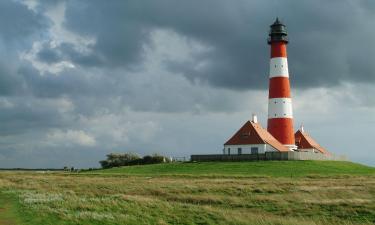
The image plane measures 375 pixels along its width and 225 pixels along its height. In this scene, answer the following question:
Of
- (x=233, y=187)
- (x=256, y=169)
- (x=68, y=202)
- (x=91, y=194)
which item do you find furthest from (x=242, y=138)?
(x=68, y=202)

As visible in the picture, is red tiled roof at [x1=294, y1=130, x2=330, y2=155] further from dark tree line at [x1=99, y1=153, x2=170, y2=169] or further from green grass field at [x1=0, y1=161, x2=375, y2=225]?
green grass field at [x1=0, y1=161, x2=375, y2=225]

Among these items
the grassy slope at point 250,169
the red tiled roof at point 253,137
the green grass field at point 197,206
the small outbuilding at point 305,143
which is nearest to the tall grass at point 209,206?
the green grass field at point 197,206

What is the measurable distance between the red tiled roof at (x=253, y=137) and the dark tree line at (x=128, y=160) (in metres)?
11.2

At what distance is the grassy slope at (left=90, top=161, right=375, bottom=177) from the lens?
190ft

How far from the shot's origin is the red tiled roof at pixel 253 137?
236ft

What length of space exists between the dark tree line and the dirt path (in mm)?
50348

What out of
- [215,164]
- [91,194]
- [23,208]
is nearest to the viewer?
[23,208]

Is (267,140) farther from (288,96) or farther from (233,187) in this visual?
(233,187)

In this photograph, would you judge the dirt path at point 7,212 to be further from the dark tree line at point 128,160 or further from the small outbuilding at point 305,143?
the small outbuilding at point 305,143

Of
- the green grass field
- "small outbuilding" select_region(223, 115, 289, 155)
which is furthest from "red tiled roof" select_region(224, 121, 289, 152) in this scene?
the green grass field

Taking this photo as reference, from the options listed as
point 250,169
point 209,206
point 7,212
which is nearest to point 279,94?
point 250,169

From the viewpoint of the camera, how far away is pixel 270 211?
27.6 meters

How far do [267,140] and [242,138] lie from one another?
469cm

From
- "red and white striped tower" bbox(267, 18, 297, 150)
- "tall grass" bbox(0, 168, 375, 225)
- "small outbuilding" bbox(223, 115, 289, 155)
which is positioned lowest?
"tall grass" bbox(0, 168, 375, 225)
